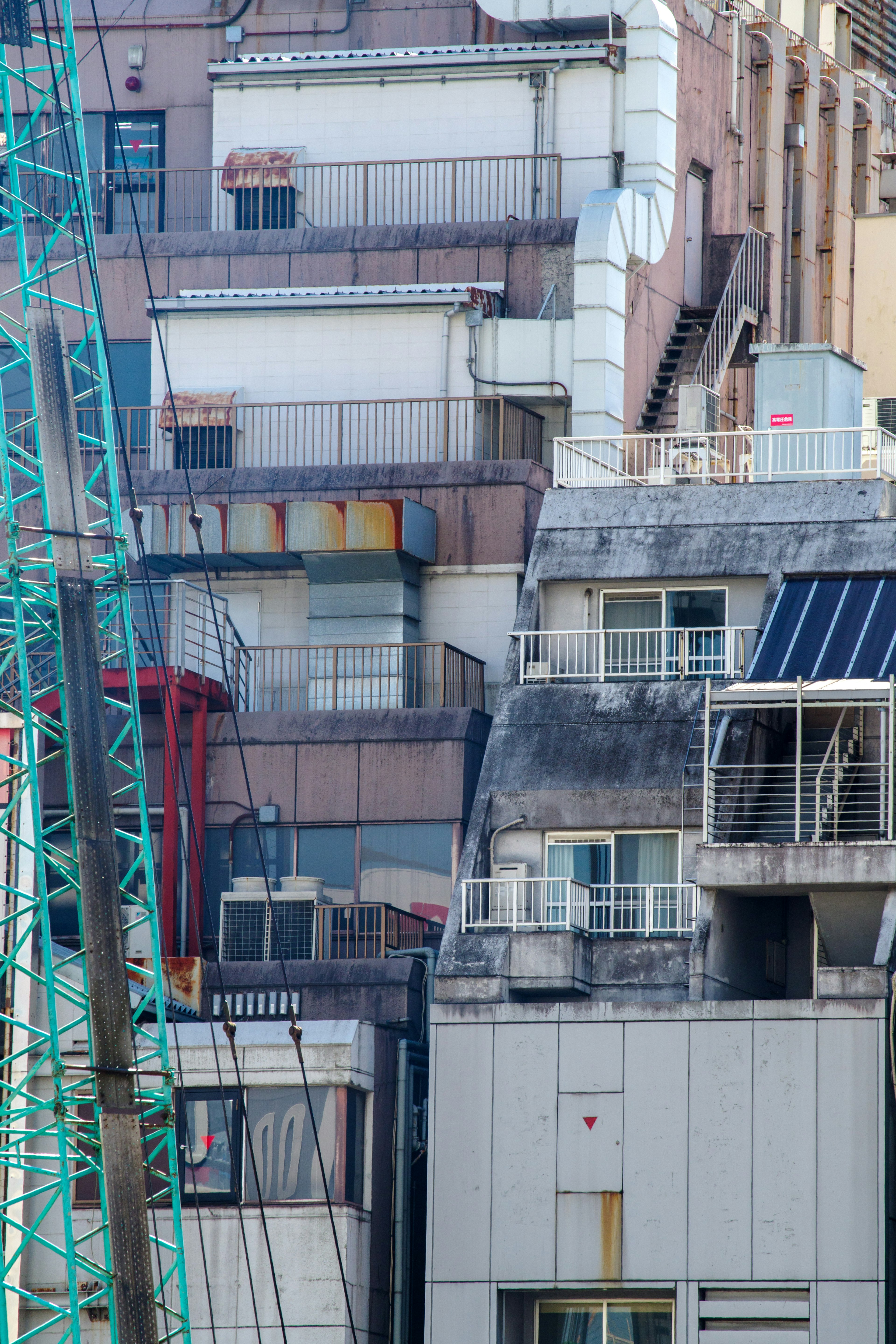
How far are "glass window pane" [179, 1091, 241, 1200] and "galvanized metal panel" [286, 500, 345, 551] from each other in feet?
44.5

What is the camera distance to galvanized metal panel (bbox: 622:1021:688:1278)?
42.1 meters

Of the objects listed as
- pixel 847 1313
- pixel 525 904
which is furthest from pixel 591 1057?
pixel 847 1313

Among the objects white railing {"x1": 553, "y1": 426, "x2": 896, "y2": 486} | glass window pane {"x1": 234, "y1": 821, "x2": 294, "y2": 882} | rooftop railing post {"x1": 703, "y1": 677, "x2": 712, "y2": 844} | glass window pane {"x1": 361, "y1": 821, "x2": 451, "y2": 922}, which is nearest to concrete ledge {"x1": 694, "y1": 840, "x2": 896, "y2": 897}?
rooftop railing post {"x1": 703, "y1": 677, "x2": 712, "y2": 844}

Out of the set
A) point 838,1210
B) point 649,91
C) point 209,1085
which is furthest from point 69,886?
point 649,91

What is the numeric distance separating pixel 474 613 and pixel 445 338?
256 inches

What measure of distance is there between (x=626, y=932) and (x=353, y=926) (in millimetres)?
6433

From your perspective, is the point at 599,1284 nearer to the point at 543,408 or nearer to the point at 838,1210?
the point at 838,1210

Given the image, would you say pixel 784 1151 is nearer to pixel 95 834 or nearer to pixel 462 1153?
pixel 462 1153

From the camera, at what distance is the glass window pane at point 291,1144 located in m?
44.8

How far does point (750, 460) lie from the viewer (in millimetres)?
51188

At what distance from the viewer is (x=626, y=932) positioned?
1823 inches

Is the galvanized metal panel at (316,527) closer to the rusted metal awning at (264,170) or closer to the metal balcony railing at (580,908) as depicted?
the rusted metal awning at (264,170)

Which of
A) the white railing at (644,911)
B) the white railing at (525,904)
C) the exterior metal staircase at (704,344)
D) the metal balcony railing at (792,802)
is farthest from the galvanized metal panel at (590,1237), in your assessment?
the exterior metal staircase at (704,344)

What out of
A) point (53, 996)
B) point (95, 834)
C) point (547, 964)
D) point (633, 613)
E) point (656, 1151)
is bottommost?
point (656, 1151)
